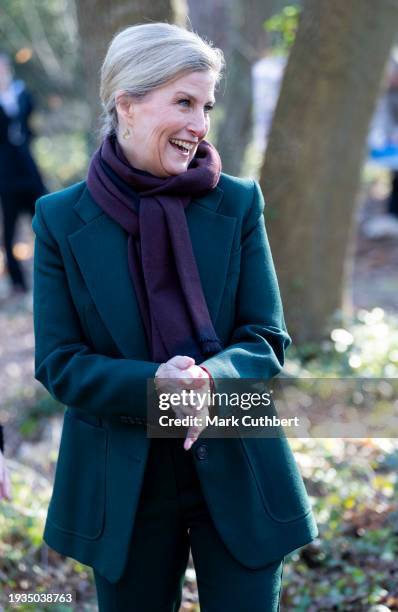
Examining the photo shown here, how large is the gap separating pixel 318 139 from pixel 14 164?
181 inches

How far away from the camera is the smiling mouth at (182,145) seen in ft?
9.09

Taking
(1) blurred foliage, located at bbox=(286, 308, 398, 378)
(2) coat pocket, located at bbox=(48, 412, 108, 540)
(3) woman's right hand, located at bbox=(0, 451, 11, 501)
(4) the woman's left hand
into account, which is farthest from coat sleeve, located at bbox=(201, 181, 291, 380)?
(1) blurred foliage, located at bbox=(286, 308, 398, 378)

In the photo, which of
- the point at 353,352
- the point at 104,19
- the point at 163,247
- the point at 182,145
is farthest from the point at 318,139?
the point at 163,247

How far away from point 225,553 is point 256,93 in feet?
29.9

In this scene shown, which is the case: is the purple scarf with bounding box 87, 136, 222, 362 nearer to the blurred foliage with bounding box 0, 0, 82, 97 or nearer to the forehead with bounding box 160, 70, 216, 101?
the forehead with bounding box 160, 70, 216, 101

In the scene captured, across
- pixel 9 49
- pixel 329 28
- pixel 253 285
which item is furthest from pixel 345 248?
pixel 9 49

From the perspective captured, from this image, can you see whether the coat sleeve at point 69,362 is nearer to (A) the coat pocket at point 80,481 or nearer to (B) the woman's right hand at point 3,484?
(A) the coat pocket at point 80,481

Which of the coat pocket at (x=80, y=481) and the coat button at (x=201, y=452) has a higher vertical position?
the coat button at (x=201, y=452)

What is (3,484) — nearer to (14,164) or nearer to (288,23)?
(288,23)

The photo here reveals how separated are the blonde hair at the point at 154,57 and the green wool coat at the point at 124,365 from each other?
0.35 m

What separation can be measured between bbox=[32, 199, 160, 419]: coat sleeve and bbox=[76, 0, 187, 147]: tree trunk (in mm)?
2880

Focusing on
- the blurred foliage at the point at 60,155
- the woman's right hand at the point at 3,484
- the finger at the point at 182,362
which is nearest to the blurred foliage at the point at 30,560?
the woman's right hand at the point at 3,484

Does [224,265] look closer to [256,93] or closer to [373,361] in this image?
[373,361]

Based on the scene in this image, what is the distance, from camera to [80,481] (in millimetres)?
2855
